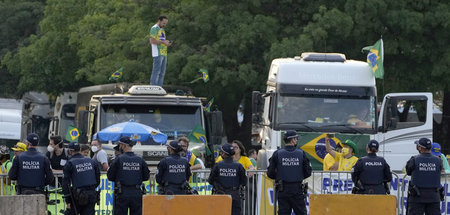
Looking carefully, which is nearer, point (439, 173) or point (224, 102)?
point (439, 173)

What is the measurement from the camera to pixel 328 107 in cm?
1983

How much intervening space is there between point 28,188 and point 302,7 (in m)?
15.6

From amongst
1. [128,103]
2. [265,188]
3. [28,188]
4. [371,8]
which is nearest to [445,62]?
[371,8]

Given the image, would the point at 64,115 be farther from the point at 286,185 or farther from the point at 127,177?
the point at 286,185

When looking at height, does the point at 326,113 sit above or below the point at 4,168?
above

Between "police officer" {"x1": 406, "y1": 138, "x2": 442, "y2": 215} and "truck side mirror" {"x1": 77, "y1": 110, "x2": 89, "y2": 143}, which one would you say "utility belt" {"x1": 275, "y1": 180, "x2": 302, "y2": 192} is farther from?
"truck side mirror" {"x1": 77, "y1": 110, "x2": 89, "y2": 143}

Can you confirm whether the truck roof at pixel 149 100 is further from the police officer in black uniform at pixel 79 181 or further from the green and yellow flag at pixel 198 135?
the police officer in black uniform at pixel 79 181

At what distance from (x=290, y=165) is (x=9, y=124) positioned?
69.7ft

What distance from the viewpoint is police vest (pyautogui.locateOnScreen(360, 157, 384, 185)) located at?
1544 cm

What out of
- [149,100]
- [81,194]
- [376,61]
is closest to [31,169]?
[81,194]

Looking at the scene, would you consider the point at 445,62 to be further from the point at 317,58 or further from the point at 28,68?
the point at 28,68

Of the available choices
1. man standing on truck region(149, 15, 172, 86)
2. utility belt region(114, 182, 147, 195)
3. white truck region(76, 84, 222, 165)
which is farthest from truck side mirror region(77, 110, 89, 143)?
utility belt region(114, 182, 147, 195)

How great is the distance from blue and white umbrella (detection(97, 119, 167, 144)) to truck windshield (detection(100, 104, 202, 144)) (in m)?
1.01

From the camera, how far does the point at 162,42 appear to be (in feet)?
74.1
